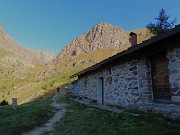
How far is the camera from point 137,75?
32.4 feet

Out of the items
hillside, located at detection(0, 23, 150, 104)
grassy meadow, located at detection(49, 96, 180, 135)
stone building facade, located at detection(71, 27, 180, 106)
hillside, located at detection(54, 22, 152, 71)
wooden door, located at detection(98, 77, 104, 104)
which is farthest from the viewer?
hillside, located at detection(54, 22, 152, 71)

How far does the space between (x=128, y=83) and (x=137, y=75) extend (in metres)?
1.03

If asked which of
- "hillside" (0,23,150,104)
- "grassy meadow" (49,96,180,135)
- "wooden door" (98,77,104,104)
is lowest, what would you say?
"grassy meadow" (49,96,180,135)

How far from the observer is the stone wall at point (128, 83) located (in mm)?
9336

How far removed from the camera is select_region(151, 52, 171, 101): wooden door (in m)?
8.20

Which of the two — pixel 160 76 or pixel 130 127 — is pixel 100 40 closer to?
pixel 160 76

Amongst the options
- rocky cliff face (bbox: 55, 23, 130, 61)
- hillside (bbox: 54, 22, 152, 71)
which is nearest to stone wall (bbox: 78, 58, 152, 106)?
hillside (bbox: 54, 22, 152, 71)

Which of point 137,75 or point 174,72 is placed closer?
point 174,72

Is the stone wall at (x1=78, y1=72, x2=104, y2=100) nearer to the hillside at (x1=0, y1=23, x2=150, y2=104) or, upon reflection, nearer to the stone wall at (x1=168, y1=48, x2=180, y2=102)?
the stone wall at (x1=168, y1=48, x2=180, y2=102)

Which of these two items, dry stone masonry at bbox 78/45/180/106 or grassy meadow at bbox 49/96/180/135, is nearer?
grassy meadow at bbox 49/96/180/135

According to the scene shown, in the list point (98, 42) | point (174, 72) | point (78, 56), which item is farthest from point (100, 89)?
point (98, 42)

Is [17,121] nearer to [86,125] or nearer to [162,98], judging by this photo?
[86,125]

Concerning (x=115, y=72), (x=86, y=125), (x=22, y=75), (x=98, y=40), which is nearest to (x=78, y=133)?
(x=86, y=125)

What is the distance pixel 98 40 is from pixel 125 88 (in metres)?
101
